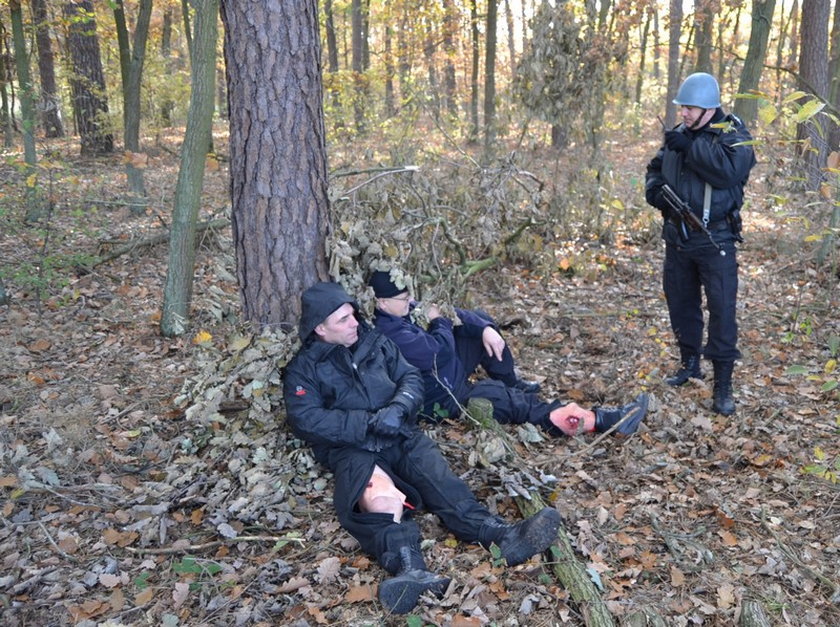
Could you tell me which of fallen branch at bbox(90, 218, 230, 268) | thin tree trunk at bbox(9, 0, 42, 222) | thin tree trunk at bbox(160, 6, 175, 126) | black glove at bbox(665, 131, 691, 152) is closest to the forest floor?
fallen branch at bbox(90, 218, 230, 268)

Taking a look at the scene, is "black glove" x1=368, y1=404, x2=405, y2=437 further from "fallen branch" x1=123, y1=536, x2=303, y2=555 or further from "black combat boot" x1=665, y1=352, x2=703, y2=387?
"black combat boot" x1=665, y1=352, x2=703, y2=387

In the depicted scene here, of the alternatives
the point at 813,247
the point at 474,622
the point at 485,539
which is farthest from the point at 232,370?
the point at 813,247

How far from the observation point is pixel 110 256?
732 cm

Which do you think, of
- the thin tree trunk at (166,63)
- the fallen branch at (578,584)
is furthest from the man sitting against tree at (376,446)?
the thin tree trunk at (166,63)

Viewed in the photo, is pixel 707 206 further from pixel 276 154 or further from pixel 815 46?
pixel 815 46

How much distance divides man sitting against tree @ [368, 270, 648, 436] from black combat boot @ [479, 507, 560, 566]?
4.12 ft

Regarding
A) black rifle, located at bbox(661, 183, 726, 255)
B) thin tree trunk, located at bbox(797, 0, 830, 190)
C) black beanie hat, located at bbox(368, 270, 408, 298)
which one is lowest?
black beanie hat, located at bbox(368, 270, 408, 298)

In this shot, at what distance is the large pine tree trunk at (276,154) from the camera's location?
12.8 ft

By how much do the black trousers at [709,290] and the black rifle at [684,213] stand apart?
0.07 meters

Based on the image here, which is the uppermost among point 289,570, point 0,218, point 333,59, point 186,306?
point 333,59

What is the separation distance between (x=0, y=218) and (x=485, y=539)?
6.44 metres

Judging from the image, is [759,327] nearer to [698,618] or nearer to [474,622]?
[698,618]

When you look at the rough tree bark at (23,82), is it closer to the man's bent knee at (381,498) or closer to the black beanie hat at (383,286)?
the black beanie hat at (383,286)

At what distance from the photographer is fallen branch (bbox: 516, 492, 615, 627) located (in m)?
2.89
